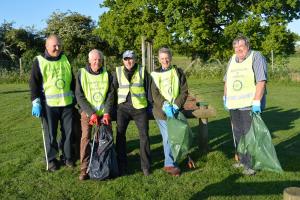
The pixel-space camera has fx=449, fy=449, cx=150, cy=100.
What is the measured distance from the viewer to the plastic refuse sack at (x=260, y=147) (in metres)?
5.89

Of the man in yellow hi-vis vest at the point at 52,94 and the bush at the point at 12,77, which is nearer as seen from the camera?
the man in yellow hi-vis vest at the point at 52,94

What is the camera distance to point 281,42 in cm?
2881

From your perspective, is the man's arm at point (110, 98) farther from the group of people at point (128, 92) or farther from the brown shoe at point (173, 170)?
the brown shoe at point (173, 170)

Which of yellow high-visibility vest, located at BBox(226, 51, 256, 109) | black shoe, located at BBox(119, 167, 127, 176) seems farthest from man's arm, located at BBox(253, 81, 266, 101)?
black shoe, located at BBox(119, 167, 127, 176)

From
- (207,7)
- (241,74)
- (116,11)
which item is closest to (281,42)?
(207,7)

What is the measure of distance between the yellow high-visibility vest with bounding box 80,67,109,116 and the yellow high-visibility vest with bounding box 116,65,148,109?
0.67 ft

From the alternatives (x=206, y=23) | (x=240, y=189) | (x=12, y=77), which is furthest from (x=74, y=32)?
(x=240, y=189)

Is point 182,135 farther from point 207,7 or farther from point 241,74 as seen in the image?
point 207,7

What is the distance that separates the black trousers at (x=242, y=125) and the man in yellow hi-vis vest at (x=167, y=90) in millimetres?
828

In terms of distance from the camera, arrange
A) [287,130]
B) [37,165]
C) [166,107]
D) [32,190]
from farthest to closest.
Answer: [287,130]
[37,165]
[166,107]
[32,190]

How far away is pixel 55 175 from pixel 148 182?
136 cm

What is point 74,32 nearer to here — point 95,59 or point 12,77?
point 12,77

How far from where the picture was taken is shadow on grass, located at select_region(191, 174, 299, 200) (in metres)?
5.52

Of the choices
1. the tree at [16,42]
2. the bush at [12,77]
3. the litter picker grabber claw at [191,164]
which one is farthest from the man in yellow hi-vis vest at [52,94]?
the tree at [16,42]
